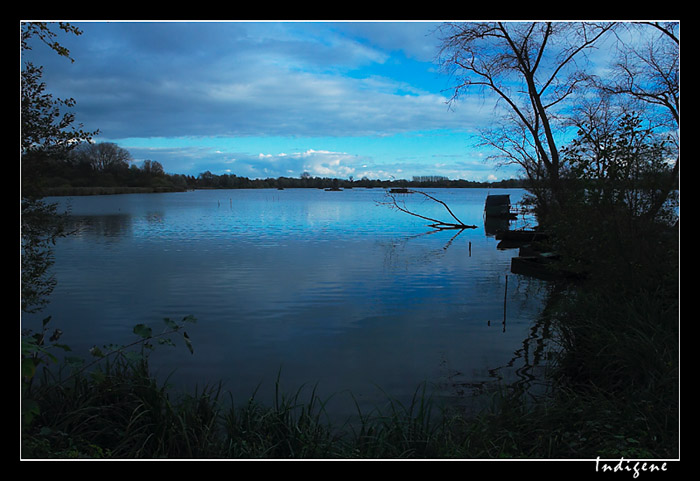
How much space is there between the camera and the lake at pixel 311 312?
10289mm

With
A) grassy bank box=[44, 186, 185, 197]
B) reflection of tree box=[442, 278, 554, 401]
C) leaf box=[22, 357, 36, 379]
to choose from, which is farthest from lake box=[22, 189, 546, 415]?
grassy bank box=[44, 186, 185, 197]

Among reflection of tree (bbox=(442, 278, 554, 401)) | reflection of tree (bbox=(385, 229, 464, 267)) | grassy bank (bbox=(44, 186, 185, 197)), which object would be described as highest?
grassy bank (bbox=(44, 186, 185, 197))

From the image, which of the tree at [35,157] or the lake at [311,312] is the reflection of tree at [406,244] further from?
the tree at [35,157]

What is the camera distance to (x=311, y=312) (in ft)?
52.4

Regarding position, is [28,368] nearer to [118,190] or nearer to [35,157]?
[35,157]

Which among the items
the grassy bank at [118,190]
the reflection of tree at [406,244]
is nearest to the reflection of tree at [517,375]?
the reflection of tree at [406,244]

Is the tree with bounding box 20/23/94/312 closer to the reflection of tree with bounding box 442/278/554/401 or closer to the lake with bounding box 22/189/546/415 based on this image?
the lake with bounding box 22/189/546/415

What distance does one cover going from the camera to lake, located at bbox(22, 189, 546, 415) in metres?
10.3

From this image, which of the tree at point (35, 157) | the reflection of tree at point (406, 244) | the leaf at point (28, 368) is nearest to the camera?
the leaf at point (28, 368)

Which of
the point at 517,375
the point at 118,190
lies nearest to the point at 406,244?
the point at 517,375

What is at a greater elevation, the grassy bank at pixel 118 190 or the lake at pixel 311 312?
the grassy bank at pixel 118 190

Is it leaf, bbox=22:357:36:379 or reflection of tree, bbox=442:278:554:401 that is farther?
reflection of tree, bbox=442:278:554:401
